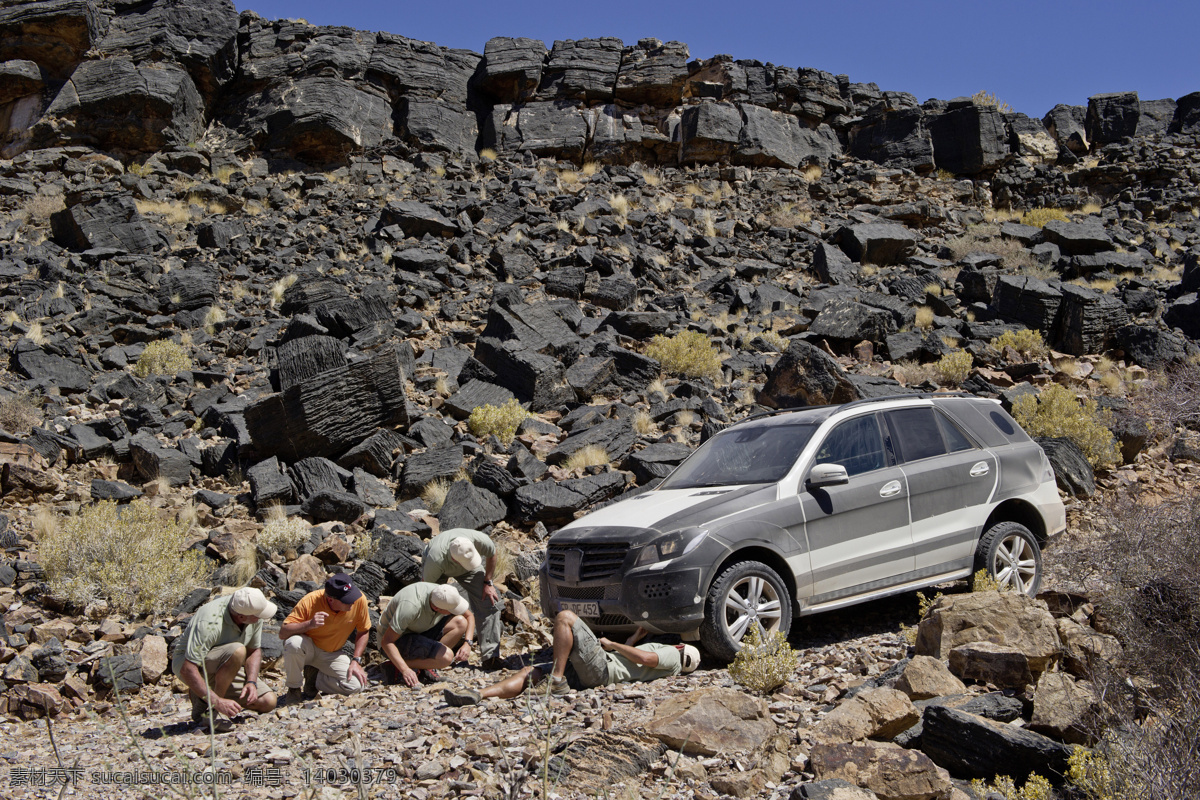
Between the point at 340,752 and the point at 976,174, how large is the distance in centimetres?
3495

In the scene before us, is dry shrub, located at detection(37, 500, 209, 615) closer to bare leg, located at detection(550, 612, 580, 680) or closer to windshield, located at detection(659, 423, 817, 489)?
bare leg, located at detection(550, 612, 580, 680)

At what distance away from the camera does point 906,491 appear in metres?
6.54

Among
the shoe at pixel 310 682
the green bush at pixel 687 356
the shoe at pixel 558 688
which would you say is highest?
the green bush at pixel 687 356

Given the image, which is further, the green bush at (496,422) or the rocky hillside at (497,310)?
the green bush at (496,422)

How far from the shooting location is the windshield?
6508mm

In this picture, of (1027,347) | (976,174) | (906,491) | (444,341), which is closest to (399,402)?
(444,341)

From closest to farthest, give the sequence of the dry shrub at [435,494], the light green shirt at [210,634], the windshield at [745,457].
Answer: the light green shirt at [210,634], the windshield at [745,457], the dry shrub at [435,494]

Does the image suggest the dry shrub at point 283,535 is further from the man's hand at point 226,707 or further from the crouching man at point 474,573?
the man's hand at point 226,707

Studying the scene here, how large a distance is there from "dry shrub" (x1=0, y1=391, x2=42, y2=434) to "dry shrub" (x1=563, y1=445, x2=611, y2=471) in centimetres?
816

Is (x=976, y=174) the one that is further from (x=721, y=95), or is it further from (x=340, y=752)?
(x=340, y=752)

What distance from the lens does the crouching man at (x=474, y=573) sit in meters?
6.70

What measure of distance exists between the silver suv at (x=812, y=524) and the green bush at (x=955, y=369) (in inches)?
327

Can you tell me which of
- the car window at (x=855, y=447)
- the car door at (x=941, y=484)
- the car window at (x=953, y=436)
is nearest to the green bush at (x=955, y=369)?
the car window at (x=953, y=436)

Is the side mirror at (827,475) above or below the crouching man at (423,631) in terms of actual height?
above
